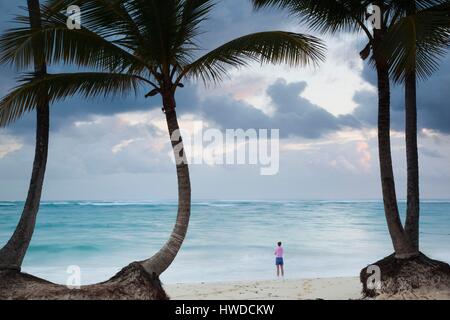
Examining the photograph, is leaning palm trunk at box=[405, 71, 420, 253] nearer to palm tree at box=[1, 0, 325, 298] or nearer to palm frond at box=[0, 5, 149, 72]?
palm tree at box=[1, 0, 325, 298]

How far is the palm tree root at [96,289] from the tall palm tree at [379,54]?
3.99 meters

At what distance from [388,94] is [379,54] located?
830mm

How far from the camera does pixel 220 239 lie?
107ft

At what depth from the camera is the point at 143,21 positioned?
27.2 feet

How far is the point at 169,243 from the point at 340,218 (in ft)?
123

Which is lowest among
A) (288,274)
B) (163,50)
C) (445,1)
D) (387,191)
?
(288,274)

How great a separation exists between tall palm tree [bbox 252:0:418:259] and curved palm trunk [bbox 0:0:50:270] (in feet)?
13.0

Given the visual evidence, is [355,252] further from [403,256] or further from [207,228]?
[403,256]

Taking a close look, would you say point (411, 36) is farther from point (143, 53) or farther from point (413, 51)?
point (143, 53)

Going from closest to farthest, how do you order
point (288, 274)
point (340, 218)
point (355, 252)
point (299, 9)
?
point (299, 9), point (288, 274), point (355, 252), point (340, 218)
